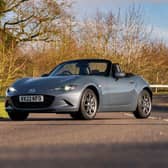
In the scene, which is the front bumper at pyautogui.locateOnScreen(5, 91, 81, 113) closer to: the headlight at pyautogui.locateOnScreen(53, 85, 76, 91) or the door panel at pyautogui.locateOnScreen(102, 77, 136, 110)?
the headlight at pyautogui.locateOnScreen(53, 85, 76, 91)

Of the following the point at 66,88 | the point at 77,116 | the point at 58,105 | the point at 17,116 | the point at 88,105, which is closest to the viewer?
the point at 58,105

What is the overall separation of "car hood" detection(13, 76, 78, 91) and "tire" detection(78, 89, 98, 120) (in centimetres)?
38

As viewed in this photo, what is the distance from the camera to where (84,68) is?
42.5ft

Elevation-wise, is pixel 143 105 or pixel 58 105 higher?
pixel 58 105

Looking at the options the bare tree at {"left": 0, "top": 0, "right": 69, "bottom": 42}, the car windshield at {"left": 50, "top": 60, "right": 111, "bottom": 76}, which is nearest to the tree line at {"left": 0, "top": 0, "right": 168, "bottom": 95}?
the bare tree at {"left": 0, "top": 0, "right": 69, "bottom": 42}

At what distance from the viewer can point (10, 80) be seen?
98.2 feet

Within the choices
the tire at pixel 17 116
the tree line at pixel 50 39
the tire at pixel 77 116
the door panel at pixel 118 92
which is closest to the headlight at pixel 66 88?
the tire at pixel 77 116

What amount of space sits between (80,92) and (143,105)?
205 cm

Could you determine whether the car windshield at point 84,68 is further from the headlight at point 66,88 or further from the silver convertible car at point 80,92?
the headlight at point 66,88

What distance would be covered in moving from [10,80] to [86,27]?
13379 mm

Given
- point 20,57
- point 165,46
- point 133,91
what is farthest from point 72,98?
point 165,46

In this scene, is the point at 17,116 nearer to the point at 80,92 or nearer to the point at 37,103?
the point at 37,103

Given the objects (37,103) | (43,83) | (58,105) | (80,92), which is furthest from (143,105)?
(37,103)

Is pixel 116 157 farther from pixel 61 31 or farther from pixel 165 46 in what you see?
pixel 165 46
